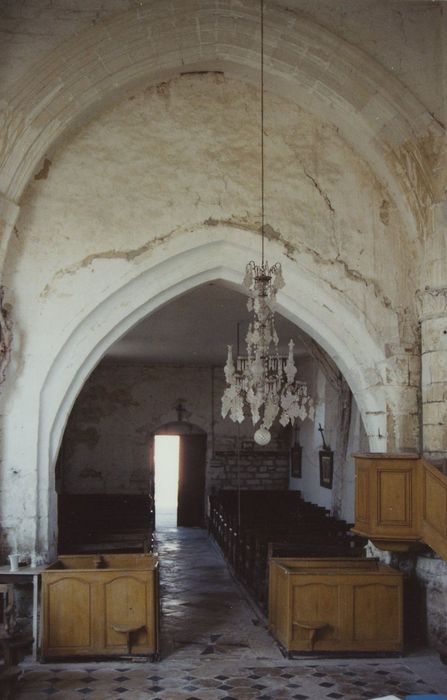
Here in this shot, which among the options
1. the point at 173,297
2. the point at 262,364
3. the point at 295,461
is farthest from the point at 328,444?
the point at 262,364

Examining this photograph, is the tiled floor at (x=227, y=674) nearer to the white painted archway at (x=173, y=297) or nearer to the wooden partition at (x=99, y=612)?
the wooden partition at (x=99, y=612)

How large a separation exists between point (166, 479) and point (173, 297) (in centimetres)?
1811

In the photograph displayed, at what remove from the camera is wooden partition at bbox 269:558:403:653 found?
7.82 m

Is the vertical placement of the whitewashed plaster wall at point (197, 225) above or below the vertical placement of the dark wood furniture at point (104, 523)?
above

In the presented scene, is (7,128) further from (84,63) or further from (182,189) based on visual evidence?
(182,189)

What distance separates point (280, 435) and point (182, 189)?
1195 cm

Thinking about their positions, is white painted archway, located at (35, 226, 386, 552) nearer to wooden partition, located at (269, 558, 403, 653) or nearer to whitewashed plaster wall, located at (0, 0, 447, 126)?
wooden partition, located at (269, 558, 403, 653)

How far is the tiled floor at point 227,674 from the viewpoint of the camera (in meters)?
6.74

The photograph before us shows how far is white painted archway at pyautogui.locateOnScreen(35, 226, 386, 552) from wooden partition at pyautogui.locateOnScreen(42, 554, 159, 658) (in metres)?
1.08

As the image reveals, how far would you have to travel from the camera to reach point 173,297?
30.8ft

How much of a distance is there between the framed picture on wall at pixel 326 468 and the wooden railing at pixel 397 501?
763 centimetres

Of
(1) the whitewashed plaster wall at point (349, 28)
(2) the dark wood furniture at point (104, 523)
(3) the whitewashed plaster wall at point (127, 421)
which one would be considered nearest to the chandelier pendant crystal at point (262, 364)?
(1) the whitewashed plaster wall at point (349, 28)

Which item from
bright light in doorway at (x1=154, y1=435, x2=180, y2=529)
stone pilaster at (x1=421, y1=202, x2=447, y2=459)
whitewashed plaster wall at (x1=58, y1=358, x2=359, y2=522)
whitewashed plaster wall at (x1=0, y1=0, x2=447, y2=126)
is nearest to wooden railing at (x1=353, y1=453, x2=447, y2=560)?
stone pilaster at (x1=421, y1=202, x2=447, y2=459)

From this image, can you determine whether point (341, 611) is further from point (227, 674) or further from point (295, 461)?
point (295, 461)
